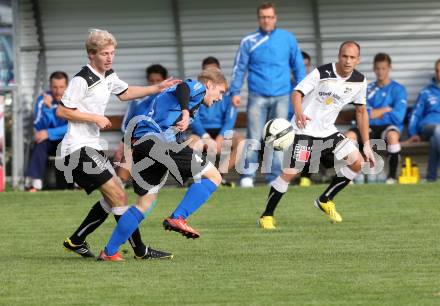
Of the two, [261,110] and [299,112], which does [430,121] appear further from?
[299,112]

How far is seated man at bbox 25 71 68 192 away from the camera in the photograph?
601 inches

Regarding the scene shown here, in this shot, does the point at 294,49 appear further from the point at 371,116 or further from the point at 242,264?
the point at 242,264

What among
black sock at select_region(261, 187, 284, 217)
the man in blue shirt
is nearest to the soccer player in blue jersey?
black sock at select_region(261, 187, 284, 217)

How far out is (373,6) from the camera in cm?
1683

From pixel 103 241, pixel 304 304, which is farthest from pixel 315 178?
pixel 304 304

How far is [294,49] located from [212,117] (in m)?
1.48

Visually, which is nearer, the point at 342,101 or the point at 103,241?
the point at 103,241

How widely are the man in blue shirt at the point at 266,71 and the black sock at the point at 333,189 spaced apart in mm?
3525

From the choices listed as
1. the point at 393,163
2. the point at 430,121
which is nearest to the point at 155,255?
the point at 393,163

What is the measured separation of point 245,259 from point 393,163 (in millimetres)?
7488

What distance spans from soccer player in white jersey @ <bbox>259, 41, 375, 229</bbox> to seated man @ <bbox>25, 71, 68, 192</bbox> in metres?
4.90

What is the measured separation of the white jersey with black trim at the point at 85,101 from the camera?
8492 mm

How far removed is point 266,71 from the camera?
14.9 meters

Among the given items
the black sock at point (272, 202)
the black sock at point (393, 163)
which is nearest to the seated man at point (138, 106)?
the black sock at point (393, 163)
